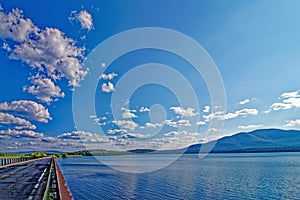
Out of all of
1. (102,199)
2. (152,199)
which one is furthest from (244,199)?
(102,199)

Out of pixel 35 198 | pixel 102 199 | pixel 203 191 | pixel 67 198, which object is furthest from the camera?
pixel 203 191

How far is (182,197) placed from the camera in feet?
100

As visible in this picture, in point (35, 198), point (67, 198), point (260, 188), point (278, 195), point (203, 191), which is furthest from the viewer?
point (260, 188)

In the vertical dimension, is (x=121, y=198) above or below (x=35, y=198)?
below

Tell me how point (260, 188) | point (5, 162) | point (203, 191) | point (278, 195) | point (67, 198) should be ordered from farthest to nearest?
point (5, 162) → point (260, 188) → point (203, 191) → point (278, 195) → point (67, 198)

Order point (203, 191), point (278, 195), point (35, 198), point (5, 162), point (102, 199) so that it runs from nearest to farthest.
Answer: point (35, 198)
point (102, 199)
point (278, 195)
point (203, 191)
point (5, 162)

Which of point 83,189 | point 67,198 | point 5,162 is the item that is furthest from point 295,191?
point 5,162

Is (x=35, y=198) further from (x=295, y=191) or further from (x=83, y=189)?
(x=295, y=191)

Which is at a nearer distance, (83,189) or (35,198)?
(35,198)

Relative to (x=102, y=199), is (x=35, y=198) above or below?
above

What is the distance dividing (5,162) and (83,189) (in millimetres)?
37453

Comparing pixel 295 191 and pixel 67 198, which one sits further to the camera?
pixel 295 191

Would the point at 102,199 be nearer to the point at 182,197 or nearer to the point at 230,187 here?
the point at 182,197

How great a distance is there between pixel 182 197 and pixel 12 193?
59.1 feet
